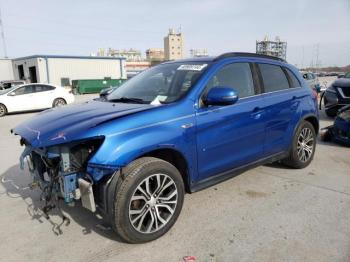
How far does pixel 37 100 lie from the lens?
1543 centimetres

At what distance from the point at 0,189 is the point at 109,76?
35963 millimetres

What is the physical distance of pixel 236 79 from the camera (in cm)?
400

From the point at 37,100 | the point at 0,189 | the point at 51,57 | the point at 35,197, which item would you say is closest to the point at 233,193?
the point at 35,197

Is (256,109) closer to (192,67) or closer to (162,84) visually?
(192,67)

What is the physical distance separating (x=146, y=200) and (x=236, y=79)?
6.36 ft

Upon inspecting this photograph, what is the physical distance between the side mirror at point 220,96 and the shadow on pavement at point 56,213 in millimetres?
1718

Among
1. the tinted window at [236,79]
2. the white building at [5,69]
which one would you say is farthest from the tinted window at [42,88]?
the white building at [5,69]

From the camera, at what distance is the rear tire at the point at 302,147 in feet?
16.1

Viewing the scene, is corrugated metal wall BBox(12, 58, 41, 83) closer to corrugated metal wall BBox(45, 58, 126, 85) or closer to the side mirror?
corrugated metal wall BBox(45, 58, 126, 85)

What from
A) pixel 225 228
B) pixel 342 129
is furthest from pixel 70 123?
pixel 342 129

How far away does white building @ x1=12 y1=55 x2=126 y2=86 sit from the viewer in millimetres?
34750

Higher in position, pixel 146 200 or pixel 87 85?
pixel 146 200

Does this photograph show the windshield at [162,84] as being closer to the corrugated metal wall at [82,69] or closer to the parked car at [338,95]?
the parked car at [338,95]

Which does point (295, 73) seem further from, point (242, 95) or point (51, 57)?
point (51, 57)
